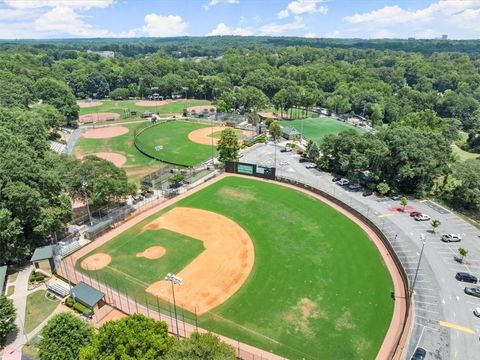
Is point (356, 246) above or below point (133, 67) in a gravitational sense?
below

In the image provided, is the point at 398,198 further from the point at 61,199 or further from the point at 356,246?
the point at 61,199

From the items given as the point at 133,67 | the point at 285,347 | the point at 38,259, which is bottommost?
the point at 285,347

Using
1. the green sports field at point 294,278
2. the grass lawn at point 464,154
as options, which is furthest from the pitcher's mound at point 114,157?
the grass lawn at point 464,154

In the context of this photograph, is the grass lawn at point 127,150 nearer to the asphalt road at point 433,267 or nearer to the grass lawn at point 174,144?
the grass lawn at point 174,144

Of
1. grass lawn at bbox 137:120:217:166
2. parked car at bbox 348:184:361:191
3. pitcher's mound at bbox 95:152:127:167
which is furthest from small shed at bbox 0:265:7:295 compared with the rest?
parked car at bbox 348:184:361:191

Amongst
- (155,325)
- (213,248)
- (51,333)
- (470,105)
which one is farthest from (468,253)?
(470,105)

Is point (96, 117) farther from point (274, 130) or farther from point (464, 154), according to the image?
point (464, 154)
